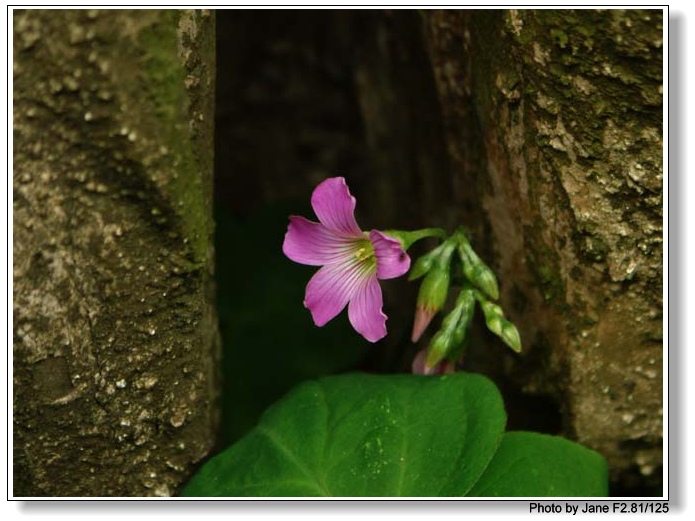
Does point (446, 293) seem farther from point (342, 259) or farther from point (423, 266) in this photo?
point (342, 259)

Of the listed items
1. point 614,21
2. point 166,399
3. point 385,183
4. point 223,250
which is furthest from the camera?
point 385,183

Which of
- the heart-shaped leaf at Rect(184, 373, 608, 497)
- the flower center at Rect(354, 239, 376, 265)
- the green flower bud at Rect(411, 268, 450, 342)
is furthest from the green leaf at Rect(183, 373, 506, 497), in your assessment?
the flower center at Rect(354, 239, 376, 265)

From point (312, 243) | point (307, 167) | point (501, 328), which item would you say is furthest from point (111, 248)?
point (307, 167)

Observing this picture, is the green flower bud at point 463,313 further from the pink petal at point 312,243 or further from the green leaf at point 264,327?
the green leaf at point 264,327

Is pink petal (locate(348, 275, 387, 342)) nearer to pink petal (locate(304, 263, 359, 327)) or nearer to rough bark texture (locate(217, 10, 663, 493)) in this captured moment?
pink petal (locate(304, 263, 359, 327))

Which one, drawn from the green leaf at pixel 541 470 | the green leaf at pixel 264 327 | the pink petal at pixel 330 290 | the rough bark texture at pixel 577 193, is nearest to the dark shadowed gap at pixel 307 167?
the green leaf at pixel 264 327
